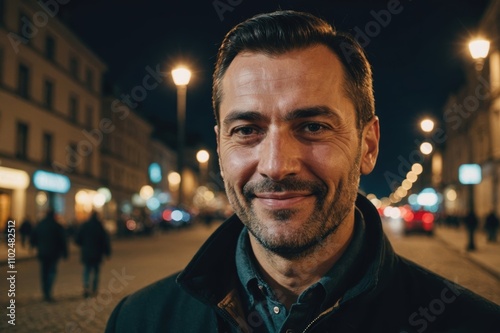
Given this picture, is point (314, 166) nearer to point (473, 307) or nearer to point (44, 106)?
point (473, 307)

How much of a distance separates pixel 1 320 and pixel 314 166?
794cm

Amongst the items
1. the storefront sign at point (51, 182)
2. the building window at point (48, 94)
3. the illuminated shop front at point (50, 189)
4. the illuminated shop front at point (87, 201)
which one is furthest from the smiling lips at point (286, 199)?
the illuminated shop front at point (87, 201)

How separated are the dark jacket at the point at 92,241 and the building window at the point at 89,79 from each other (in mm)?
32804

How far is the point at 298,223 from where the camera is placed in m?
2.07

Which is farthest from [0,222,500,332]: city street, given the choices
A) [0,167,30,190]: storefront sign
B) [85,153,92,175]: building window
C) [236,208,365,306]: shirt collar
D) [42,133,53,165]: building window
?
[85,153,92,175]: building window

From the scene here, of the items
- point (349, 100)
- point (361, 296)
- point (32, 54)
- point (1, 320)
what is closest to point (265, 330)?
point (361, 296)

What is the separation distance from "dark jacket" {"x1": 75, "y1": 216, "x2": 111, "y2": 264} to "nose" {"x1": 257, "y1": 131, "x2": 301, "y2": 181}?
10.8 m

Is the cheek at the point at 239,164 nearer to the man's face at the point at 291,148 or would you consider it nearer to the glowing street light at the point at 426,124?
the man's face at the point at 291,148

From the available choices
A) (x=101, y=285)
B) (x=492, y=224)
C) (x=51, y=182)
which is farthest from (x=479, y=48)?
(x=51, y=182)

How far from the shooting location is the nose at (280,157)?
2064mm

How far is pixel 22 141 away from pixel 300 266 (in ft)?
106

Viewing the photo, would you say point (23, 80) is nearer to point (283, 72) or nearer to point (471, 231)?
point (471, 231)

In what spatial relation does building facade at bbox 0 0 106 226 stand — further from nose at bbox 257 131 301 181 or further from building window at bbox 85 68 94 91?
nose at bbox 257 131 301 181

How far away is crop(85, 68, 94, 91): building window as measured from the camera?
4323 cm
